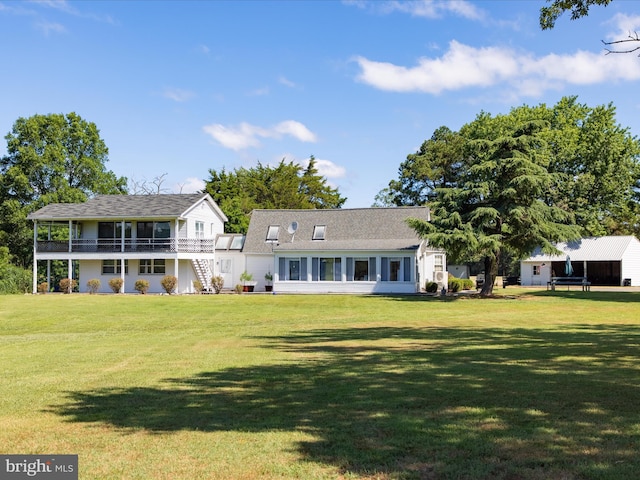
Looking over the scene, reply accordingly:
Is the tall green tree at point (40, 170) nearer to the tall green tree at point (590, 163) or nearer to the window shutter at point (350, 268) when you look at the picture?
the window shutter at point (350, 268)

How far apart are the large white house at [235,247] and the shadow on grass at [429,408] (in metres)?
26.5

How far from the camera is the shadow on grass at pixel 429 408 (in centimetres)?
536

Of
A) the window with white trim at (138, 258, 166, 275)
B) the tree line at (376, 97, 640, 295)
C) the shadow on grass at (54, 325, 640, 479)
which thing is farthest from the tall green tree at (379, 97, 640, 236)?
the shadow on grass at (54, 325, 640, 479)

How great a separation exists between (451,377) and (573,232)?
94.7 ft

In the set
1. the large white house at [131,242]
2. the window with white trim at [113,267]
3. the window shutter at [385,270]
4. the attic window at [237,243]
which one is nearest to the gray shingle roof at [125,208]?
the large white house at [131,242]

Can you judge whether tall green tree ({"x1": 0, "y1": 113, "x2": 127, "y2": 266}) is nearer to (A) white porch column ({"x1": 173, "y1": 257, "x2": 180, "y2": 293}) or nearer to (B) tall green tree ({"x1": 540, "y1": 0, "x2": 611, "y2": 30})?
(A) white porch column ({"x1": 173, "y1": 257, "x2": 180, "y2": 293})

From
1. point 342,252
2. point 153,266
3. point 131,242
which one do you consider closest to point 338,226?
point 342,252

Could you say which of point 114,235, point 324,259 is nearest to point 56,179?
point 114,235

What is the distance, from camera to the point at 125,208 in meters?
41.7

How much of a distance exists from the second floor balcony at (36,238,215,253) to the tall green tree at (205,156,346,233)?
15.9 meters

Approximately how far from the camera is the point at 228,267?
4456cm

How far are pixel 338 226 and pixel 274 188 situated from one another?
21.8 meters

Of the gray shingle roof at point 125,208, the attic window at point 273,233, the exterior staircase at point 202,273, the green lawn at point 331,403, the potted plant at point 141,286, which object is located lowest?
the green lawn at point 331,403

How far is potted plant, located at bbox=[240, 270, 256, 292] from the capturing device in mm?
42062
